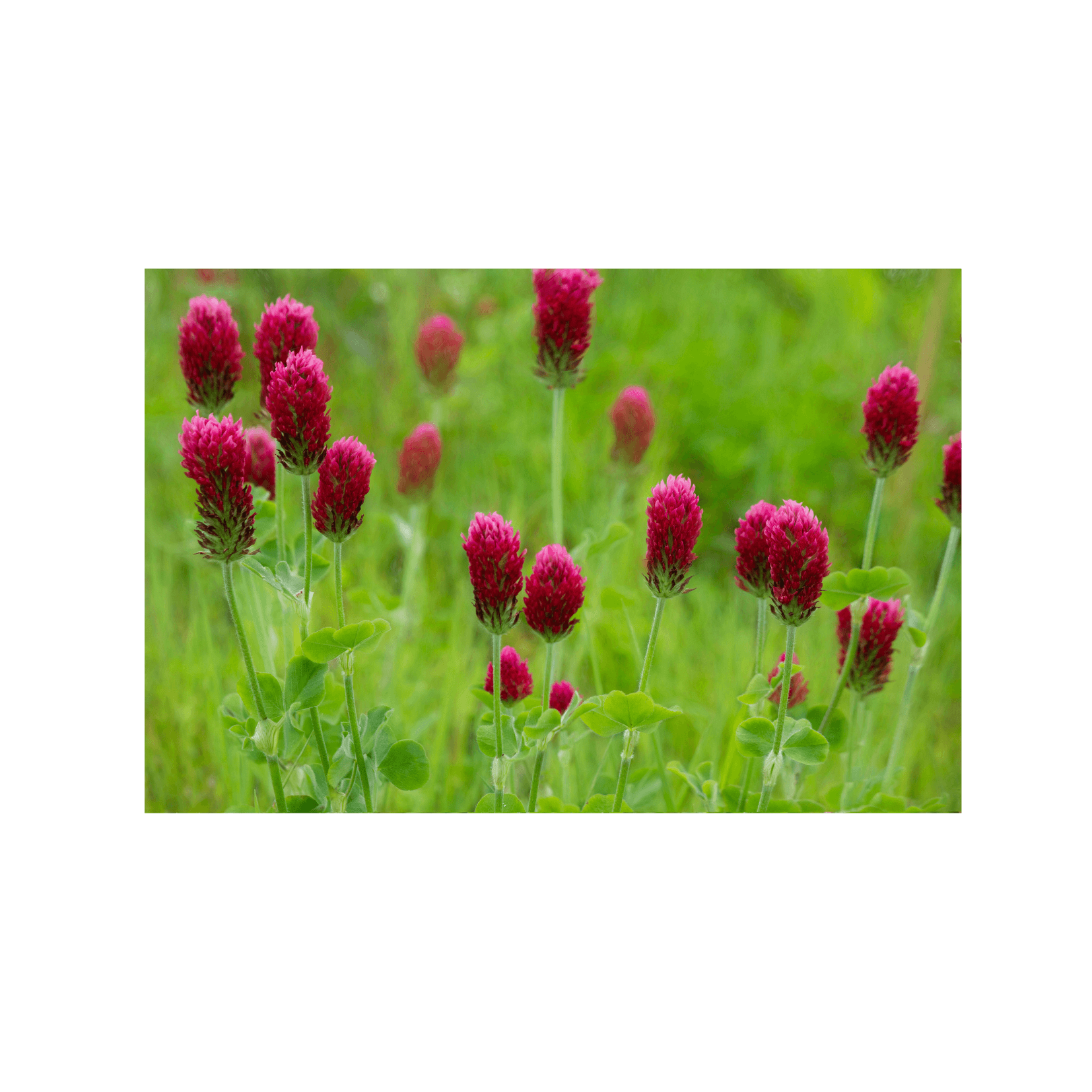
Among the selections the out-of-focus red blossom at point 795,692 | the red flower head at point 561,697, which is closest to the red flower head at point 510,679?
the red flower head at point 561,697

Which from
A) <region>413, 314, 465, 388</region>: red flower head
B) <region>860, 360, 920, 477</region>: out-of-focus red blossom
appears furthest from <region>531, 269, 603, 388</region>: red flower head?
<region>413, 314, 465, 388</region>: red flower head

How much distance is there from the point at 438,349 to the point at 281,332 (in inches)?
41.9

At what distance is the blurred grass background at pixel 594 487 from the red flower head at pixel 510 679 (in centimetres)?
20

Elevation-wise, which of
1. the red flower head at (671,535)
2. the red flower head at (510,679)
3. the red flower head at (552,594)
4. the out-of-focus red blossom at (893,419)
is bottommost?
the red flower head at (510,679)

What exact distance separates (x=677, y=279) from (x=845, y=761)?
246 cm

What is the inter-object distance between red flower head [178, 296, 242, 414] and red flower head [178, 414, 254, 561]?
0.70 feet

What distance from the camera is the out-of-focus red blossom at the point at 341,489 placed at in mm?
1306

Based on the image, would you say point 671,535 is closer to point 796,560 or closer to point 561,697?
point 796,560

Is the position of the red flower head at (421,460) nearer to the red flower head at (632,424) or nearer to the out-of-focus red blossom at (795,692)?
the red flower head at (632,424)

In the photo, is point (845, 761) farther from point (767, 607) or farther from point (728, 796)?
point (767, 607)

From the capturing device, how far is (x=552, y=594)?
133cm

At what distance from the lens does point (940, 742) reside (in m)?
2.11

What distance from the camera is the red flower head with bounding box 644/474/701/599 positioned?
133 cm

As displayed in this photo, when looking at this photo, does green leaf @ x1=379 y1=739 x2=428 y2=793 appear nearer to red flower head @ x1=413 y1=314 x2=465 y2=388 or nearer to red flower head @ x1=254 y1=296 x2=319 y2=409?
red flower head @ x1=254 y1=296 x2=319 y2=409
